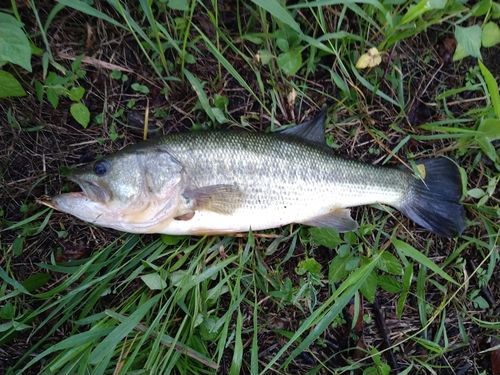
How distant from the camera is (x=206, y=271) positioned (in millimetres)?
2750

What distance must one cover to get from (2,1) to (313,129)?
2.53m

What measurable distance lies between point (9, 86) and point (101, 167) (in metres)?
0.85

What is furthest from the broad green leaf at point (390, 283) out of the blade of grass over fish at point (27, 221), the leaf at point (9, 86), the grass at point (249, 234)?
the leaf at point (9, 86)

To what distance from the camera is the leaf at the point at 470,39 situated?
2.82 metres

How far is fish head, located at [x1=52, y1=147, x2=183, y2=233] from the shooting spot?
2535 millimetres

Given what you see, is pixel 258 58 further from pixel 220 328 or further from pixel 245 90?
pixel 220 328

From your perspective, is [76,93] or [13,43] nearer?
[13,43]

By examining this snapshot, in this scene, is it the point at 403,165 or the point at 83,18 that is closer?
the point at 83,18

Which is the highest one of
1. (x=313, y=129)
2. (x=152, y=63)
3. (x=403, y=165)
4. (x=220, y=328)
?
(x=152, y=63)

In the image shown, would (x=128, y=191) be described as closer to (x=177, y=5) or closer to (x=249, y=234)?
(x=249, y=234)

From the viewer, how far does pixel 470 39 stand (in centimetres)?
282

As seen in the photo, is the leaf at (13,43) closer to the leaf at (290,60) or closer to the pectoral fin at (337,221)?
the leaf at (290,60)

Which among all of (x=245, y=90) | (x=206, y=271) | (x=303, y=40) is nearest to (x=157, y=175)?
(x=206, y=271)

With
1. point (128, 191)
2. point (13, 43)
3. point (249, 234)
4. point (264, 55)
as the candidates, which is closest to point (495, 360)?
point (249, 234)
